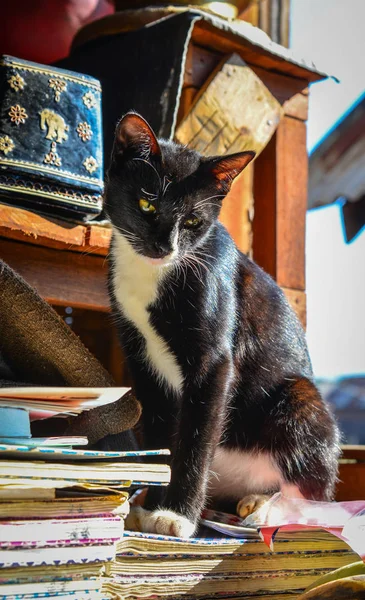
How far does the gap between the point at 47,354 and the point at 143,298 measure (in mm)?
348

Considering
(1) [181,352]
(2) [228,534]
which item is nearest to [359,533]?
(2) [228,534]

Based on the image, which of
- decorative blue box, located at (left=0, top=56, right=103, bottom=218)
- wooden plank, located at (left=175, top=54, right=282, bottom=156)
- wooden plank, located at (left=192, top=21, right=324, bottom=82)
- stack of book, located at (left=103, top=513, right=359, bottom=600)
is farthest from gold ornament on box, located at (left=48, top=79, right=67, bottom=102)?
stack of book, located at (left=103, top=513, right=359, bottom=600)

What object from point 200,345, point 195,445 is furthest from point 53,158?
point 195,445

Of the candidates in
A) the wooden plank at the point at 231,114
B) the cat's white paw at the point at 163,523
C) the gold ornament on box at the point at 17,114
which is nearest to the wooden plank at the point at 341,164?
the wooden plank at the point at 231,114

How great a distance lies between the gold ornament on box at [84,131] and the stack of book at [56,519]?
2.64 ft

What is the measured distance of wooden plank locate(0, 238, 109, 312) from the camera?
5.03 feet

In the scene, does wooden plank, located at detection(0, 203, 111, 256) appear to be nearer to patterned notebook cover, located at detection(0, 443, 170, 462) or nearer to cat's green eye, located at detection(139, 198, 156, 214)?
cat's green eye, located at detection(139, 198, 156, 214)

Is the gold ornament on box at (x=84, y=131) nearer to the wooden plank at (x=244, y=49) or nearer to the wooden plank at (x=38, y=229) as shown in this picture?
the wooden plank at (x=38, y=229)

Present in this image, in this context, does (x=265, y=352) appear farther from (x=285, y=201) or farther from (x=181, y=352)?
(x=285, y=201)

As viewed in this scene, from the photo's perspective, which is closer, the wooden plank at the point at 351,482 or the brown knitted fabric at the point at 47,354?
the brown knitted fabric at the point at 47,354

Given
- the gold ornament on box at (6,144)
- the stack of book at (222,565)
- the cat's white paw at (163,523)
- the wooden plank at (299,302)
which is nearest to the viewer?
the stack of book at (222,565)

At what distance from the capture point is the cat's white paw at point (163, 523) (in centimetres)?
116

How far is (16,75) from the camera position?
4.83 ft

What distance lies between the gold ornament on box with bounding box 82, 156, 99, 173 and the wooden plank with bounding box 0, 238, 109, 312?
0.19 metres
